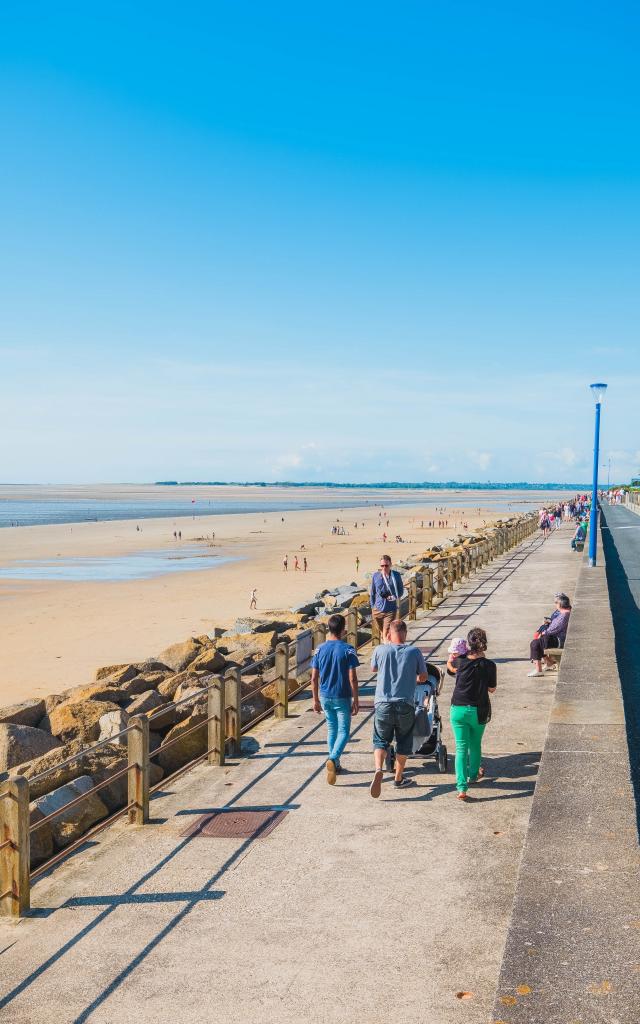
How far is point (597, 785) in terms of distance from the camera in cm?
659

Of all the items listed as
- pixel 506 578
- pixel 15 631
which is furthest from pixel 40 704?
pixel 506 578

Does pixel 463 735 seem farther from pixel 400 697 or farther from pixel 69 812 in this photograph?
pixel 69 812

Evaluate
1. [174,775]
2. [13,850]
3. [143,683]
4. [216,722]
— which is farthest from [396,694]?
[143,683]

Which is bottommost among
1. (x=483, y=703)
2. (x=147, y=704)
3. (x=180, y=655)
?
(x=180, y=655)

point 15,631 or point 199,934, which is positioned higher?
point 199,934

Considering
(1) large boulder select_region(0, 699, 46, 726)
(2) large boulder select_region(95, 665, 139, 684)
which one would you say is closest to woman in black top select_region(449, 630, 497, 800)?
(1) large boulder select_region(0, 699, 46, 726)

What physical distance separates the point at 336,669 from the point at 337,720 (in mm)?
525

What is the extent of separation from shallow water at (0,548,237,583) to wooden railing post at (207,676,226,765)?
32226mm

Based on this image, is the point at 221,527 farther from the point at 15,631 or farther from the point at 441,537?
the point at 15,631

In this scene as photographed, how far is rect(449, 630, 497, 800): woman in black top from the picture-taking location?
7.61 m

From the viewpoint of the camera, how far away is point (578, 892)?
4875mm

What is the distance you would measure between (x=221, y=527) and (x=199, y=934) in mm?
82089

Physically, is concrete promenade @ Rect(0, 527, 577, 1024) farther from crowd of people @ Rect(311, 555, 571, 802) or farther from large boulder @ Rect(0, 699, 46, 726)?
large boulder @ Rect(0, 699, 46, 726)

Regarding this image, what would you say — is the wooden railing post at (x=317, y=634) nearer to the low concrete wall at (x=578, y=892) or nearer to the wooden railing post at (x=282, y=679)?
the wooden railing post at (x=282, y=679)
